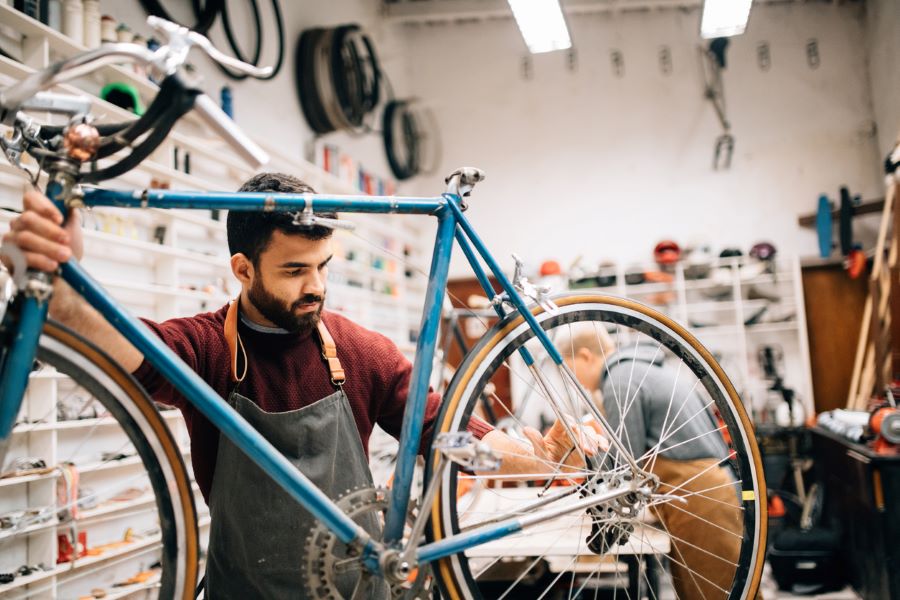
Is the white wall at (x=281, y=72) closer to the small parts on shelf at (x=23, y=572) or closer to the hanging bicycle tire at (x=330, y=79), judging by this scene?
the hanging bicycle tire at (x=330, y=79)

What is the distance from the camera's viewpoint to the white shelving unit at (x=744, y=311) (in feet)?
18.5

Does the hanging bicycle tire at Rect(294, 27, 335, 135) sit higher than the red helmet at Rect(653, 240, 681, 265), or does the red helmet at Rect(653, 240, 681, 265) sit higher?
the hanging bicycle tire at Rect(294, 27, 335, 135)

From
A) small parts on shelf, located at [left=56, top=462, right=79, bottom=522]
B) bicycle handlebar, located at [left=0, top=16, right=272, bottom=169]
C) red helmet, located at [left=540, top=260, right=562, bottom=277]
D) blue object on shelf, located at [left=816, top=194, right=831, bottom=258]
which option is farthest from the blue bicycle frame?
blue object on shelf, located at [left=816, top=194, right=831, bottom=258]

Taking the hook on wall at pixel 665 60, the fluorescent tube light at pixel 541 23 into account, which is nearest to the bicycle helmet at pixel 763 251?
the hook on wall at pixel 665 60

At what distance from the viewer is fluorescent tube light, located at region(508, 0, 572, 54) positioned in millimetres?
4051

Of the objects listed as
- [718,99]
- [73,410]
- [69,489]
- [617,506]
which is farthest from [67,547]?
[718,99]

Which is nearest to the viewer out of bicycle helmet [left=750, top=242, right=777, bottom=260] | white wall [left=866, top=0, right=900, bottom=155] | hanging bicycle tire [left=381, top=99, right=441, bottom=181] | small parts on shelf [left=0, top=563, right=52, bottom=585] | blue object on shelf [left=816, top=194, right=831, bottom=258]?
small parts on shelf [left=0, top=563, right=52, bottom=585]

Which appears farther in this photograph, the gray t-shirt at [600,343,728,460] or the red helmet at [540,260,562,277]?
the red helmet at [540,260,562,277]

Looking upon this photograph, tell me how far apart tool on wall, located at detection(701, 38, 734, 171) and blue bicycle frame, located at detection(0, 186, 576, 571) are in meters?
5.72

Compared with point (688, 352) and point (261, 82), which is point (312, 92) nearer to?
point (261, 82)

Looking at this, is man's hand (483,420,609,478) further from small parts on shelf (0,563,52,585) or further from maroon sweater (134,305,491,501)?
small parts on shelf (0,563,52,585)

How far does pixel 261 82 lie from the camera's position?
4.14 meters

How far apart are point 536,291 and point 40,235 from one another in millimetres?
825

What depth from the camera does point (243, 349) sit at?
50.6 inches
